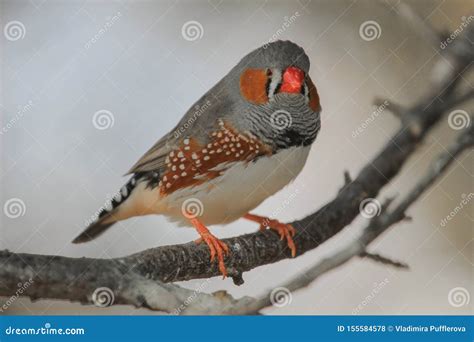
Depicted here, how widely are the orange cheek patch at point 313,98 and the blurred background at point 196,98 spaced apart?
0.09 ft

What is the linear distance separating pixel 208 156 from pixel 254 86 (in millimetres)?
285

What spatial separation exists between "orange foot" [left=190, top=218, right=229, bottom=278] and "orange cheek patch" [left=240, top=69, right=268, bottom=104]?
1.47ft

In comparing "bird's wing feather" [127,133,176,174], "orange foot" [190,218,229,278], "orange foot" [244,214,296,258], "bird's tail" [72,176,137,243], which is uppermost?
"orange foot" [244,214,296,258]

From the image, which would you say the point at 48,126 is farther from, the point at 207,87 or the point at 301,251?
the point at 301,251

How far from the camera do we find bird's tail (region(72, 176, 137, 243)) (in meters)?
2.18

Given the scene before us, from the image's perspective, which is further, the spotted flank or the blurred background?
the blurred background

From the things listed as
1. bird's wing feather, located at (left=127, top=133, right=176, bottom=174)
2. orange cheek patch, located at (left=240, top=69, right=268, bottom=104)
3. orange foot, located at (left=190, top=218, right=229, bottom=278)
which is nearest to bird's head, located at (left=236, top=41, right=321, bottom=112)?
orange cheek patch, located at (left=240, top=69, right=268, bottom=104)

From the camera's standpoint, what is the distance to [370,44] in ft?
7.34

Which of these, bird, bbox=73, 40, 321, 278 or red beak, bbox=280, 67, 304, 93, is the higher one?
red beak, bbox=280, 67, 304, 93

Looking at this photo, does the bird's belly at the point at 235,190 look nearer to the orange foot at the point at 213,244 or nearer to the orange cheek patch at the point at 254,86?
the orange foot at the point at 213,244

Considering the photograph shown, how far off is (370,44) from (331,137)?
0.35 meters

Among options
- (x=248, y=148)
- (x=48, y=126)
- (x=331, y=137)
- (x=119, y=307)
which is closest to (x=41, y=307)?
(x=119, y=307)

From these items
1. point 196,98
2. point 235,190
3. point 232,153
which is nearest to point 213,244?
point 235,190

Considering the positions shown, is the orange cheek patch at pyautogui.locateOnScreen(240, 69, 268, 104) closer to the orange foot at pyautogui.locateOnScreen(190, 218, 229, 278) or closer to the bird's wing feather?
the bird's wing feather
